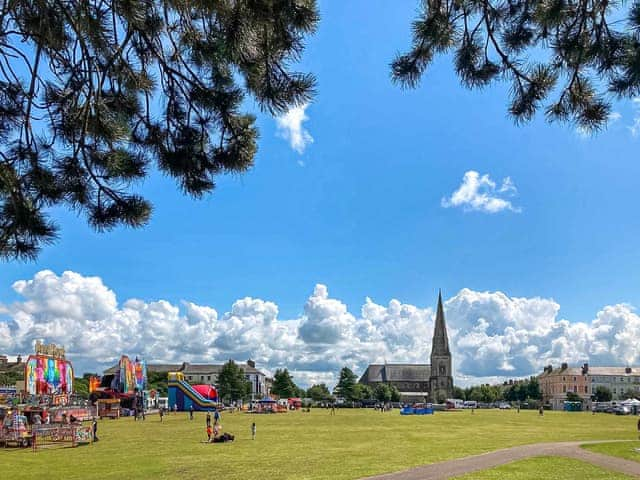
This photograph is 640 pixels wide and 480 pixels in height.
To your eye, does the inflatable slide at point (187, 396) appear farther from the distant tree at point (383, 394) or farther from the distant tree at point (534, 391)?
the distant tree at point (534, 391)

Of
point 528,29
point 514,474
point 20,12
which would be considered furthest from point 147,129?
point 514,474

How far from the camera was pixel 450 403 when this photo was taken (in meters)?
97.2

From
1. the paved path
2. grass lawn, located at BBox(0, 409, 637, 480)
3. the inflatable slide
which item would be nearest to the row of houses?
the inflatable slide

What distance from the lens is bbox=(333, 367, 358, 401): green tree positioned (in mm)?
116625

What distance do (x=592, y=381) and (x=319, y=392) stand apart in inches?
2578

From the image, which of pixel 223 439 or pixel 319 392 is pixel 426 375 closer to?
pixel 319 392

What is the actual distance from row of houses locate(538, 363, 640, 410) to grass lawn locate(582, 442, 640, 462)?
4709 inches

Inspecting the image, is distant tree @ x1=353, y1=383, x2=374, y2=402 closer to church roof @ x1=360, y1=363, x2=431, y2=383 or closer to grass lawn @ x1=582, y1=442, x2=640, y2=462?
church roof @ x1=360, y1=363, x2=431, y2=383

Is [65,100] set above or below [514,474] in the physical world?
above

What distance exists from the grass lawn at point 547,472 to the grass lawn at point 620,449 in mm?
3521

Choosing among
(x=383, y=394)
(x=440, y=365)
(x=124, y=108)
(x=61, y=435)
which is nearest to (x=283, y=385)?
(x=383, y=394)

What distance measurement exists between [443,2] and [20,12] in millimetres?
4904

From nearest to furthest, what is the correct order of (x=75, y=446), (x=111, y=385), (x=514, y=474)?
1. (x=514, y=474)
2. (x=75, y=446)
3. (x=111, y=385)

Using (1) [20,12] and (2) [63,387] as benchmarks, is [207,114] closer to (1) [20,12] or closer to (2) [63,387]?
(1) [20,12]
